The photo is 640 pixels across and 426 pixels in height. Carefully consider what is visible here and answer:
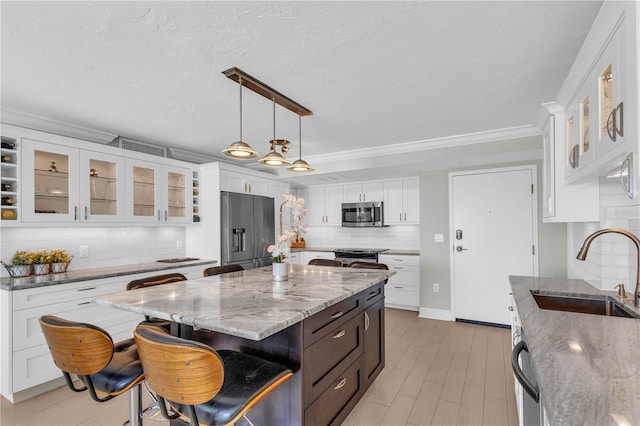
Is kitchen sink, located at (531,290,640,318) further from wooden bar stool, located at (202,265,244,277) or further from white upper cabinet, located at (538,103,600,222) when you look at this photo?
wooden bar stool, located at (202,265,244,277)

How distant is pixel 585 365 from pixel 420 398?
1.73m

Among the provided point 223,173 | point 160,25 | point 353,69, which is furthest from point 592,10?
point 223,173

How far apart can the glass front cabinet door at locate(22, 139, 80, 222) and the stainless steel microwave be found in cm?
392

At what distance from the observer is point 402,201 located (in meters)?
5.35

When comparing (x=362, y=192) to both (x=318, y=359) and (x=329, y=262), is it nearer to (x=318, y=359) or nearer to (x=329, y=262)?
(x=329, y=262)

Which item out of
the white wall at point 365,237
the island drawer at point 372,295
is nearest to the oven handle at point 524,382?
the island drawer at point 372,295

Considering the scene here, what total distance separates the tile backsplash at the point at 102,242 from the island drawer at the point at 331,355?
2943mm

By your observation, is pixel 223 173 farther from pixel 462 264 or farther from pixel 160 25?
pixel 462 264

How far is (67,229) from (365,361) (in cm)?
329

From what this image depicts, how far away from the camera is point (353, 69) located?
2.15m

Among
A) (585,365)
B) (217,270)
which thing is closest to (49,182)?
(217,270)

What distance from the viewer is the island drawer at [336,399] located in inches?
69.5

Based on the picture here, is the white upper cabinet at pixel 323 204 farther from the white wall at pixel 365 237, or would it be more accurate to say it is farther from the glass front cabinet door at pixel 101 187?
the glass front cabinet door at pixel 101 187

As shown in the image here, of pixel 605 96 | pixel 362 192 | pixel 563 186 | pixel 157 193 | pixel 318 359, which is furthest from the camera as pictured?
pixel 362 192
